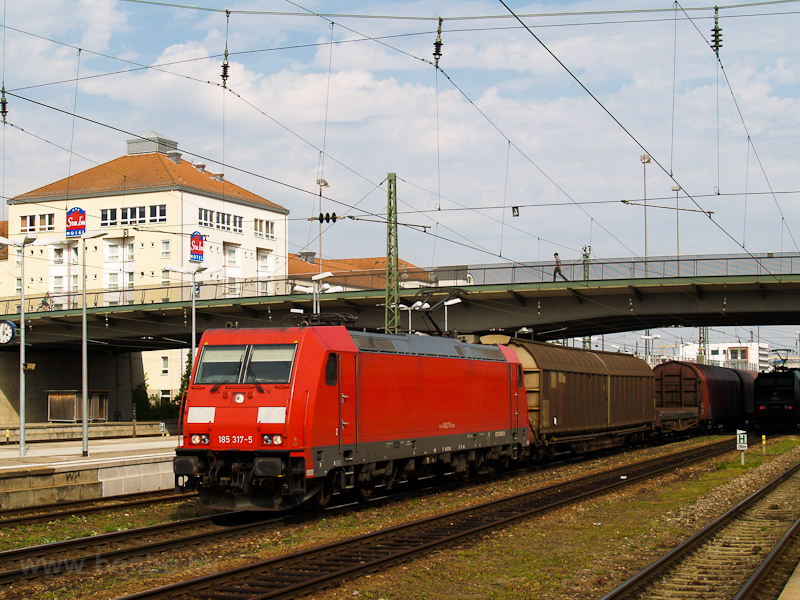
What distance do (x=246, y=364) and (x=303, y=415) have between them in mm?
1537

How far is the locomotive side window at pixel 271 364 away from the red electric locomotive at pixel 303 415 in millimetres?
20

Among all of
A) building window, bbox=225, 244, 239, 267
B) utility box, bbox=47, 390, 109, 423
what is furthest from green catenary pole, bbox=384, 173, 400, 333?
building window, bbox=225, 244, 239, 267

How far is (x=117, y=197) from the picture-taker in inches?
3145

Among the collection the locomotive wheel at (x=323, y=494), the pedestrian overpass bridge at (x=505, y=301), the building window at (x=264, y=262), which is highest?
the building window at (x=264, y=262)

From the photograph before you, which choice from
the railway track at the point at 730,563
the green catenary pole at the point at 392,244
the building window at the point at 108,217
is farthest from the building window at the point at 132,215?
the railway track at the point at 730,563

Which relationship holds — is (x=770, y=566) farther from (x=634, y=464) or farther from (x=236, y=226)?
(x=236, y=226)

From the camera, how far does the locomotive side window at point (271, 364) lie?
48.4 ft

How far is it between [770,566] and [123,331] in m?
48.8

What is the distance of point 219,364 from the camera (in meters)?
15.4

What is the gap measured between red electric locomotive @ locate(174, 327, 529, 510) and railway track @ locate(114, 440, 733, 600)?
6.42ft

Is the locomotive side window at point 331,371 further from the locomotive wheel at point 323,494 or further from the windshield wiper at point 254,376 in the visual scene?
the locomotive wheel at point 323,494

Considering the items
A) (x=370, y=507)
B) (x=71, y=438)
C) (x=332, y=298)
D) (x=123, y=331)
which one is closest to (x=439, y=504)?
(x=370, y=507)

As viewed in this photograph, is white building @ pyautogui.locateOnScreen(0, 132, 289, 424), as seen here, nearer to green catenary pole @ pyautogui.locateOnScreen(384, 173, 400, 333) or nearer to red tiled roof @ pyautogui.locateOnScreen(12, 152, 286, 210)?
red tiled roof @ pyautogui.locateOnScreen(12, 152, 286, 210)

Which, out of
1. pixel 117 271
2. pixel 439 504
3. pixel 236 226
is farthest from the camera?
pixel 236 226
